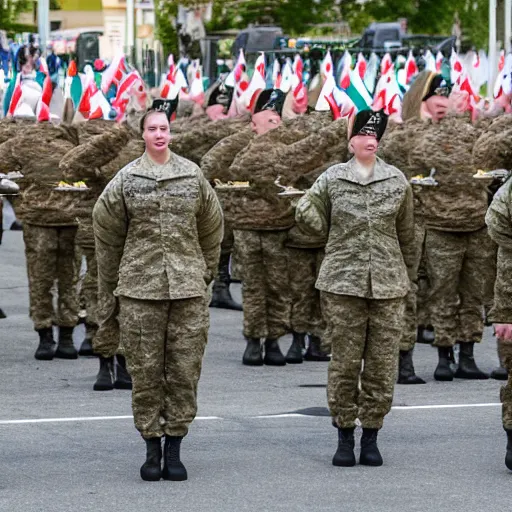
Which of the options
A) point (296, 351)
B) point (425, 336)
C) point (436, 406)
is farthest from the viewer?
point (425, 336)

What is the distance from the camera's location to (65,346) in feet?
45.7

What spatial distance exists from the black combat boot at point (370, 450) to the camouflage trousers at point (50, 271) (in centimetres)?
485

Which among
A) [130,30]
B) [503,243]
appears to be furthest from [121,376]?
[130,30]

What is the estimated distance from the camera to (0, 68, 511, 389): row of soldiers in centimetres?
1242

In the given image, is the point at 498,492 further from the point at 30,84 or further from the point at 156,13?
the point at 156,13

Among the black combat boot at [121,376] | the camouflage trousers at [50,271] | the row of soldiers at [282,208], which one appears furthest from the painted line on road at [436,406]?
the camouflage trousers at [50,271]

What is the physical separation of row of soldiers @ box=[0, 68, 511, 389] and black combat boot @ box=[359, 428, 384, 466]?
3.09 meters

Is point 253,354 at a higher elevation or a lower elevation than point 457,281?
lower

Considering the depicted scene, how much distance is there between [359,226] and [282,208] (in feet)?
13.0

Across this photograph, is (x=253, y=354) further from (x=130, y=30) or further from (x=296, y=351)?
(x=130, y=30)

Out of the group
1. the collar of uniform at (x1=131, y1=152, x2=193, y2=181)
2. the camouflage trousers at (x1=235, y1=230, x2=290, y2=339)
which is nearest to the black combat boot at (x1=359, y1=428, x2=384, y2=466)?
the collar of uniform at (x1=131, y1=152, x2=193, y2=181)

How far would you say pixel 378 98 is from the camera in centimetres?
1486

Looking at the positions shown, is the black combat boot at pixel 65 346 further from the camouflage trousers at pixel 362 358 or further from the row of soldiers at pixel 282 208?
the camouflage trousers at pixel 362 358

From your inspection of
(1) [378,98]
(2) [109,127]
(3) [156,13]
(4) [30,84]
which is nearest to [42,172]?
(2) [109,127]
